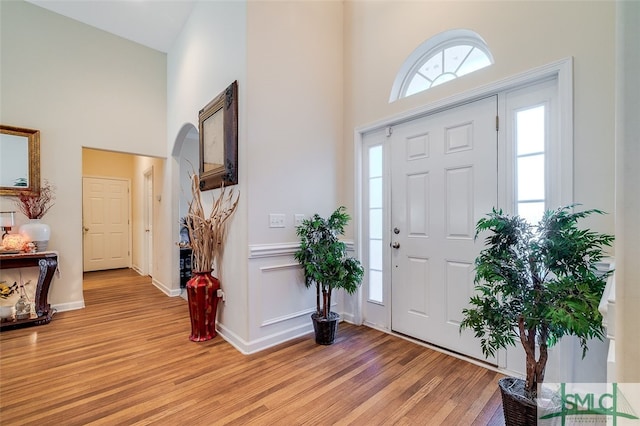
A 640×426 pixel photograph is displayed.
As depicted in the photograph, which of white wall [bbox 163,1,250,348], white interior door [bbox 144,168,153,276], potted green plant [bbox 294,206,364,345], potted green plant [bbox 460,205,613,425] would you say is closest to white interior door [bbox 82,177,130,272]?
white interior door [bbox 144,168,153,276]

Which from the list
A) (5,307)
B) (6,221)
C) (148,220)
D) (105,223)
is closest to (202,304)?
(5,307)

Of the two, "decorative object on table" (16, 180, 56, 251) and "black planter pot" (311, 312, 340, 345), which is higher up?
"decorative object on table" (16, 180, 56, 251)

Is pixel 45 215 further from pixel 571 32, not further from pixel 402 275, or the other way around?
pixel 571 32

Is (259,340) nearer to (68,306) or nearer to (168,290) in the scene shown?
(168,290)

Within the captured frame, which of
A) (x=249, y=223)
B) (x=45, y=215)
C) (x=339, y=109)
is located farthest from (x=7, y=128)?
(x=339, y=109)

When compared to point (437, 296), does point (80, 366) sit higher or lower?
lower

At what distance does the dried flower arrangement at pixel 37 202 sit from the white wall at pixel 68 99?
7 centimetres

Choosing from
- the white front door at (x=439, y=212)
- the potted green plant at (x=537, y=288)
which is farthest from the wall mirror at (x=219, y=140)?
the potted green plant at (x=537, y=288)

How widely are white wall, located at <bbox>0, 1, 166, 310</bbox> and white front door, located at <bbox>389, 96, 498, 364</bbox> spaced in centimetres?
390

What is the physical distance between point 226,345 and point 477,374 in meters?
2.08

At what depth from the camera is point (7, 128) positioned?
10.5 feet

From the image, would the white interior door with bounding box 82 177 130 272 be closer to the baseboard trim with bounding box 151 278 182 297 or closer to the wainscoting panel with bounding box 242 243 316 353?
the baseboard trim with bounding box 151 278 182 297

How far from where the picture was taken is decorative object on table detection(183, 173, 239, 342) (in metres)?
2.62

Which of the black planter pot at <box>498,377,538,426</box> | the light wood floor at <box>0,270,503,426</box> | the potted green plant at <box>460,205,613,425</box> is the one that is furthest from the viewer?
the light wood floor at <box>0,270,503,426</box>
